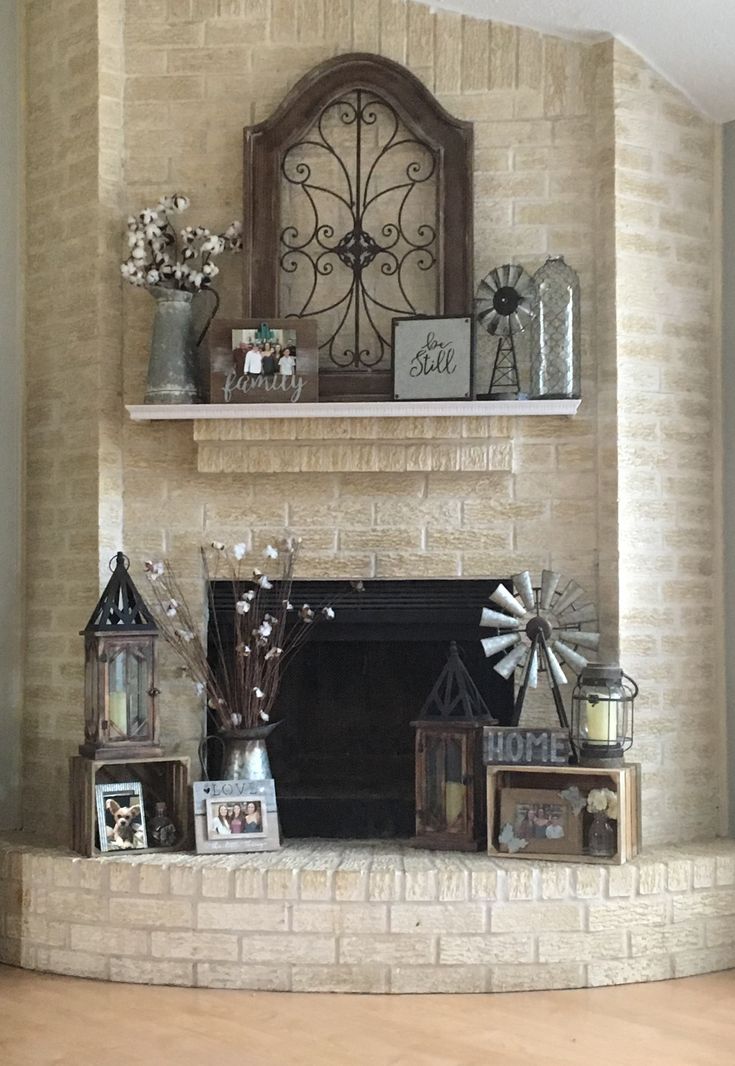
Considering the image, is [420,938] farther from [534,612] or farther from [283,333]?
[283,333]

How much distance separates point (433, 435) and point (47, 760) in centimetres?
150

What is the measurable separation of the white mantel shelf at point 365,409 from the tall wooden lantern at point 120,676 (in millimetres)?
436

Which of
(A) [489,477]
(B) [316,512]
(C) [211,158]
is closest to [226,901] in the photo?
(B) [316,512]

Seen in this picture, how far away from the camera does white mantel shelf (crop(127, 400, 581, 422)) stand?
11.5ft

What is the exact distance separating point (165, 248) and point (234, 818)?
1.64 m

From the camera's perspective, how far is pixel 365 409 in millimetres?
3521

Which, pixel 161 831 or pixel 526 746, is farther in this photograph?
pixel 161 831

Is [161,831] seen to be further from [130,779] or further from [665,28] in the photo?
[665,28]

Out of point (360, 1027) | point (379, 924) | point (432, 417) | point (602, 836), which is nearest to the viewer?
point (360, 1027)

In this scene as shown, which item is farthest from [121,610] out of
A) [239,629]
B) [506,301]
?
[506,301]

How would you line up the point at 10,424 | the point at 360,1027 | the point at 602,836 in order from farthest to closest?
the point at 10,424 < the point at 602,836 < the point at 360,1027

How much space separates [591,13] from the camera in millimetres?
3502

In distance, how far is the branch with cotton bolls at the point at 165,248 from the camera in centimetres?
360

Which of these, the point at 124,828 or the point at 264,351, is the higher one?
the point at 264,351
